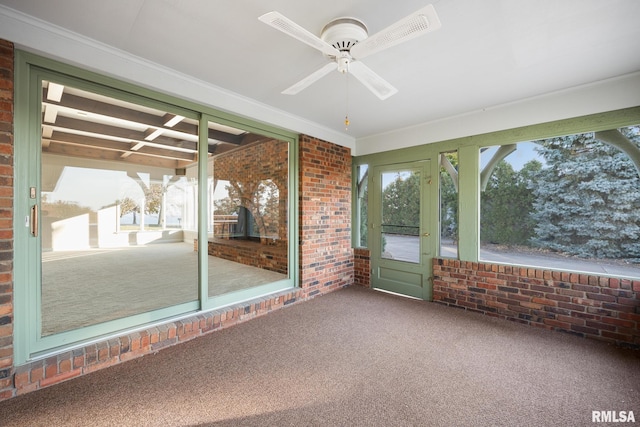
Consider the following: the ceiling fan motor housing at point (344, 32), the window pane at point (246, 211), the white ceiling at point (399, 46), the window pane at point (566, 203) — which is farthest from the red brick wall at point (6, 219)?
the window pane at point (566, 203)

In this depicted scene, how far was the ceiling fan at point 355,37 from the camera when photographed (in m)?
1.43

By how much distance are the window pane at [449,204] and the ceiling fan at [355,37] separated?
81.5 inches

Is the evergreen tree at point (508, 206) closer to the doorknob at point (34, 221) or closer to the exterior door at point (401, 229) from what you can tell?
the exterior door at point (401, 229)

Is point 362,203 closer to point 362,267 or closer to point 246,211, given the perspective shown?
point 362,267

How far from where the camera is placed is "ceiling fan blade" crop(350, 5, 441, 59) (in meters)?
1.39

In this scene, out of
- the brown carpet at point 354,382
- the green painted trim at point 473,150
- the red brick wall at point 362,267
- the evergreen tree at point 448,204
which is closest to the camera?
the brown carpet at point 354,382

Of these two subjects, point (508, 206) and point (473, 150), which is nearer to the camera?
point (508, 206)

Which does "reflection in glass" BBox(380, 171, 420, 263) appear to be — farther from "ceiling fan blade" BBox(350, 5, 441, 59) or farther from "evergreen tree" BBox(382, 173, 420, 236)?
"ceiling fan blade" BBox(350, 5, 441, 59)

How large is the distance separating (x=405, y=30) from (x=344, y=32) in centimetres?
54

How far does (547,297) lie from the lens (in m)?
3.15

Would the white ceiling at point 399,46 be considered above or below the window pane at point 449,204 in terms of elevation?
above

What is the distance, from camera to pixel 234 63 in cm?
248

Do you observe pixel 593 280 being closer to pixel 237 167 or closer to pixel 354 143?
pixel 354 143

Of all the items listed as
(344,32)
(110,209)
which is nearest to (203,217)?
(110,209)
